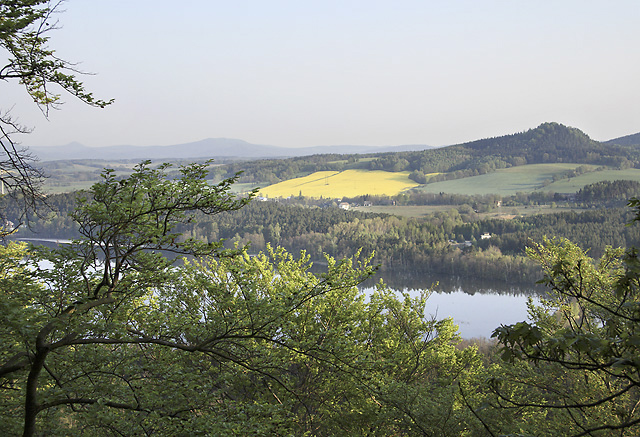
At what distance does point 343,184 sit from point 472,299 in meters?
70.8

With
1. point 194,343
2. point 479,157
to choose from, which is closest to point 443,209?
point 479,157

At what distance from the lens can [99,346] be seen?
19.9 feet

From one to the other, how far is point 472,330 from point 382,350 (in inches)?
1039

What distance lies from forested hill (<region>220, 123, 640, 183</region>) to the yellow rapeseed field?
3458mm

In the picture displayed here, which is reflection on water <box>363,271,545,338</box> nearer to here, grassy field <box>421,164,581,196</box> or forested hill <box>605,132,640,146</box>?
grassy field <box>421,164,581,196</box>

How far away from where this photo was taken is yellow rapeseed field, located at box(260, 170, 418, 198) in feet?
353

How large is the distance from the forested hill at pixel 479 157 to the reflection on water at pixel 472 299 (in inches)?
2505

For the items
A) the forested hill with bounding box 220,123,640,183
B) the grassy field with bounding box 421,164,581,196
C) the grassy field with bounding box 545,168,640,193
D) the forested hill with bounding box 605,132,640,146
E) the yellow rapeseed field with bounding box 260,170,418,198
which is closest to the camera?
the grassy field with bounding box 545,168,640,193

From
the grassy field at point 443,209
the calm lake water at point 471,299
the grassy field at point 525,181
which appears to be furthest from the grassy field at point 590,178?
the calm lake water at point 471,299

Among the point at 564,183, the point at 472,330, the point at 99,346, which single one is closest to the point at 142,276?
the point at 99,346

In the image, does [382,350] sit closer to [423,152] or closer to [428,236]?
[428,236]

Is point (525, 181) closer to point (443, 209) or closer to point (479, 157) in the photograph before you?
point (443, 209)

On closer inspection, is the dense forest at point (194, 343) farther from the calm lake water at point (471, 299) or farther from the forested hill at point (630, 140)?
the forested hill at point (630, 140)

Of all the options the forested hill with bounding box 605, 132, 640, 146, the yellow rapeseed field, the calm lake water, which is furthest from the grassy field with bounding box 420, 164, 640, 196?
the calm lake water
